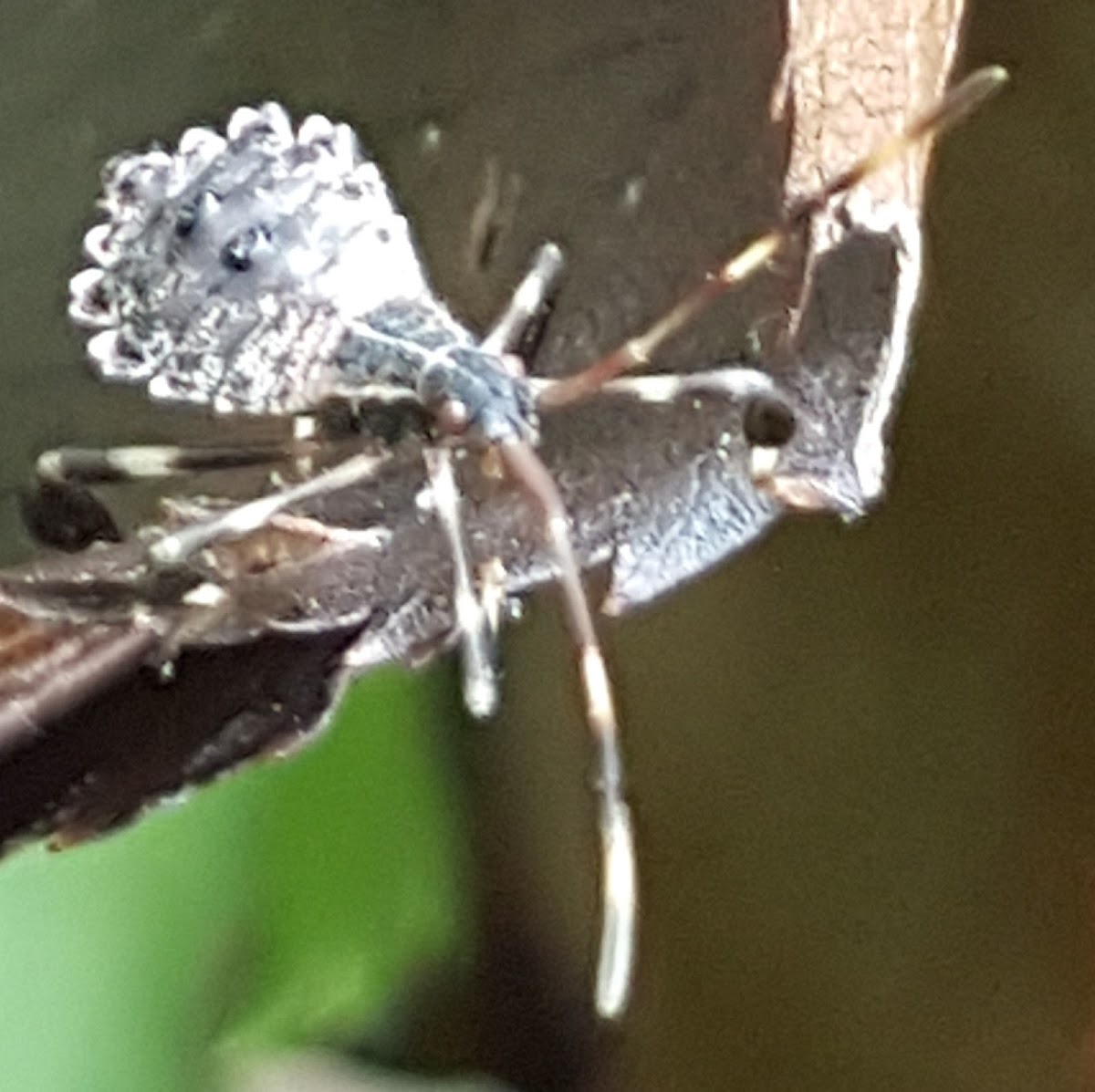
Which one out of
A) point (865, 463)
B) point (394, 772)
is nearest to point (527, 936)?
point (394, 772)

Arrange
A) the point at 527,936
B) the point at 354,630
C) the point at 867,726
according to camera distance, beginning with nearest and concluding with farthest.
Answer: the point at 354,630 < the point at 867,726 < the point at 527,936

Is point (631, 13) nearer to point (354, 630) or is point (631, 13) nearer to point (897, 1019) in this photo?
point (354, 630)

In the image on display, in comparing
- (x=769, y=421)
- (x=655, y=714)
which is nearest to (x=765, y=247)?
(x=769, y=421)

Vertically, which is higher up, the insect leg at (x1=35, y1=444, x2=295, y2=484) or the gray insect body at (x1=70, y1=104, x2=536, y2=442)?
the gray insect body at (x1=70, y1=104, x2=536, y2=442)

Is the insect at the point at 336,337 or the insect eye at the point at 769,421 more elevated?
the insect at the point at 336,337

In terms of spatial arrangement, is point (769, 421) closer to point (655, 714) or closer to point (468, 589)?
point (468, 589)
